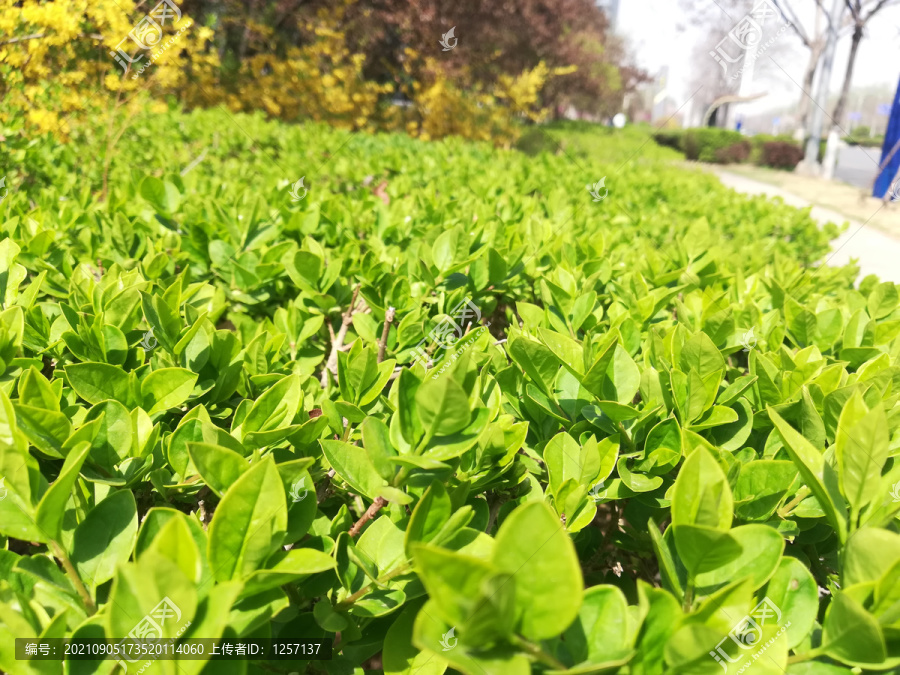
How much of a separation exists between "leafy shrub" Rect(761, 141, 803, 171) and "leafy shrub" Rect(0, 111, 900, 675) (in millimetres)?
37305

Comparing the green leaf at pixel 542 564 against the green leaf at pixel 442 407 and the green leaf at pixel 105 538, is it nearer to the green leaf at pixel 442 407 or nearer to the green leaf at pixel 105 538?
the green leaf at pixel 442 407

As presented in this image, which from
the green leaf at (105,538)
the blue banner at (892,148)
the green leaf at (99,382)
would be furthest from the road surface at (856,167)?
the green leaf at (105,538)

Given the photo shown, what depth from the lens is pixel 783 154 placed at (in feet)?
111

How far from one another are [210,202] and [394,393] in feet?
5.31

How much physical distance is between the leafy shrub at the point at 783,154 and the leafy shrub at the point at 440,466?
3731 cm

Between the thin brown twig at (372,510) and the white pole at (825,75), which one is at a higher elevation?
the white pole at (825,75)

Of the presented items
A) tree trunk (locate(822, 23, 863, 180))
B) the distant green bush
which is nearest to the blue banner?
tree trunk (locate(822, 23, 863, 180))

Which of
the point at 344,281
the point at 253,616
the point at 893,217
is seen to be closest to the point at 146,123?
the point at 344,281

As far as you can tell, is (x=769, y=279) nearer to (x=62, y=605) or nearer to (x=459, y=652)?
(x=459, y=652)

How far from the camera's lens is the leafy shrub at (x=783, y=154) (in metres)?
33.6

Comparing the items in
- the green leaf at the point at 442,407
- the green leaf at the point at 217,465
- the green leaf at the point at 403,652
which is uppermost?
the green leaf at the point at 442,407

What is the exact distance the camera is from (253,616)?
76 cm

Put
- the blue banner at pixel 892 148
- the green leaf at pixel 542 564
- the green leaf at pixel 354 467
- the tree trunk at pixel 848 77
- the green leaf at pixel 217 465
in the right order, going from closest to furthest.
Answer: the green leaf at pixel 542 564 < the green leaf at pixel 217 465 < the green leaf at pixel 354 467 < the blue banner at pixel 892 148 < the tree trunk at pixel 848 77

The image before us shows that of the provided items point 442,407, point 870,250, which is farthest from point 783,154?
point 442,407
